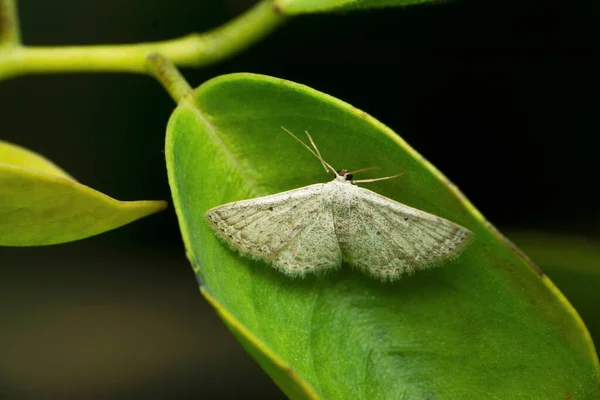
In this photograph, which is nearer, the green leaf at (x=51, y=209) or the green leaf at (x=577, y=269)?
the green leaf at (x=51, y=209)

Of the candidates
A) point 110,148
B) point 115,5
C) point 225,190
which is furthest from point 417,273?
point 115,5

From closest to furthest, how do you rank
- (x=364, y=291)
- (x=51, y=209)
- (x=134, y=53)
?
(x=51, y=209) → (x=364, y=291) → (x=134, y=53)

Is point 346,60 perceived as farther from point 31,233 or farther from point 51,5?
point 31,233

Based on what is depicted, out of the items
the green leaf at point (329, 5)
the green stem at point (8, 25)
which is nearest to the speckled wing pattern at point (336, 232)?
the green leaf at point (329, 5)

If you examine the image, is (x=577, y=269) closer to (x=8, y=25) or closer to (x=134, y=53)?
(x=134, y=53)

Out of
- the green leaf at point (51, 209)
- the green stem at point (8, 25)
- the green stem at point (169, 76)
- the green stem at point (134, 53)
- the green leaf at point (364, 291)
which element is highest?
the green stem at point (8, 25)

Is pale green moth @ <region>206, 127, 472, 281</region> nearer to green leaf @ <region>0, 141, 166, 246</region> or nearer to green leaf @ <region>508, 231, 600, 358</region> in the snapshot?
green leaf @ <region>0, 141, 166, 246</region>

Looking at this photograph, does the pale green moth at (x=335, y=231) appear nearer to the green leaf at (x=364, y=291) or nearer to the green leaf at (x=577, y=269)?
the green leaf at (x=364, y=291)

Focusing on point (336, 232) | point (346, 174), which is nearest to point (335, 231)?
point (336, 232)
